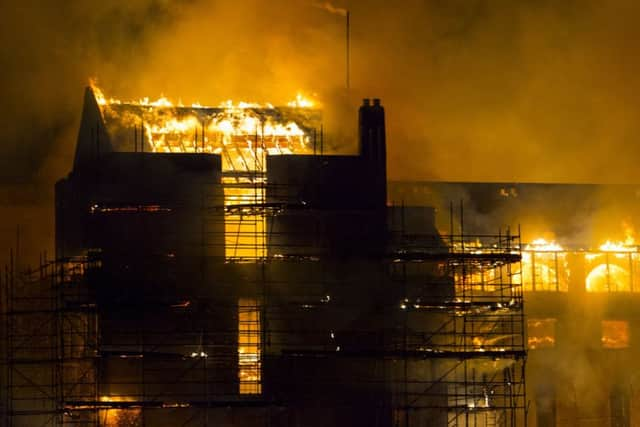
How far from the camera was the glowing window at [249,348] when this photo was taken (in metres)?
29.8

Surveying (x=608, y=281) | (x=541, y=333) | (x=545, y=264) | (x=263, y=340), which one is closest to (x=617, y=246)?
(x=608, y=281)

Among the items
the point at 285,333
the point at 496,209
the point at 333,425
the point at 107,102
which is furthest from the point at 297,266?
the point at 496,209

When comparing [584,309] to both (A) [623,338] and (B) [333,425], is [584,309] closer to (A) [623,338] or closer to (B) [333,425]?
(A) [623,338]

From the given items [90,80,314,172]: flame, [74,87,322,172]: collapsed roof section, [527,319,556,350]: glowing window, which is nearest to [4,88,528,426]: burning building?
[74,87,322,172]: collapsed roof section

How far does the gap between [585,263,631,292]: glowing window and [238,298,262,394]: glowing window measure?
64.5ft

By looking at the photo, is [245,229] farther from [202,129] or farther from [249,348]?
[202,129]

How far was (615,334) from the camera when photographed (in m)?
44.8

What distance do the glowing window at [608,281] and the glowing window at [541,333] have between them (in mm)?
2714

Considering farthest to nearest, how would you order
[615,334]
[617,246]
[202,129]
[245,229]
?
[617,246] < [615,334] < [202,129] < [245,229]

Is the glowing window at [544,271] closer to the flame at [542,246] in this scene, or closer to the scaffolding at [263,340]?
the flame at [542,246]

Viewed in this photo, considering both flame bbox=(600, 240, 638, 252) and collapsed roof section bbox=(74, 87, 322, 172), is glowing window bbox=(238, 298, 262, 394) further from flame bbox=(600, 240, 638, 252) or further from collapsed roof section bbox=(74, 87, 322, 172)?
flame bbox=(600, 240, 638, 252)

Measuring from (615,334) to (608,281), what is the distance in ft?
7.80

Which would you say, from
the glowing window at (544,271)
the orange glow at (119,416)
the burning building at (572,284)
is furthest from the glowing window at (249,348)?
the glowing window at (544,271)

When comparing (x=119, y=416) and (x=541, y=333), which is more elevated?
(x=541, y=333)
